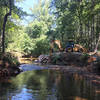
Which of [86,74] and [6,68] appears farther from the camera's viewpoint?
[86,74]

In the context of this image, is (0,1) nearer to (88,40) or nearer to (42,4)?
(88,40)

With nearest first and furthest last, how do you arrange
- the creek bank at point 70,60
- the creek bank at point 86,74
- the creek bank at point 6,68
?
the creek bank at point 86,74
the creek bank at point 6,68
the creek bank at point 70,60

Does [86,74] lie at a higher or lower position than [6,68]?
lower

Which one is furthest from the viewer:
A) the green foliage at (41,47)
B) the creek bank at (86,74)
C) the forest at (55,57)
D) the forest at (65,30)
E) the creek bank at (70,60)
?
the green foliage at (41,47)

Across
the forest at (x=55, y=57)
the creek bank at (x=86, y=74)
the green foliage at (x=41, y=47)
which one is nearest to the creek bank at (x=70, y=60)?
the forest at (x=55, y=57)

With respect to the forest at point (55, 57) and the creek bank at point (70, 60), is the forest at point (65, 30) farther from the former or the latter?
the creek bank at point (70, 60)

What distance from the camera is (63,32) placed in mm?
32000

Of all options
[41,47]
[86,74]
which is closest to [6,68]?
[86,74]

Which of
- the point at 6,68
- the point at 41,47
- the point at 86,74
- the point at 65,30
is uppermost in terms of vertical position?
the point at 65,30

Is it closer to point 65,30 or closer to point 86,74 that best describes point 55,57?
point 86,74

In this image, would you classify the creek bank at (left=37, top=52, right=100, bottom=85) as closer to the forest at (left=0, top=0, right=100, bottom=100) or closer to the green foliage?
the forest at (left=0, top=0, right=100, bottom=100)

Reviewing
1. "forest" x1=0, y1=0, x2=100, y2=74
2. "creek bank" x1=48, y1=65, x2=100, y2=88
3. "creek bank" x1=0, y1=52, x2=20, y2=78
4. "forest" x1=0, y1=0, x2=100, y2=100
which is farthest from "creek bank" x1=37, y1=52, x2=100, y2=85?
"creek bank" x1=0, y1=52, x2=20, y2=78

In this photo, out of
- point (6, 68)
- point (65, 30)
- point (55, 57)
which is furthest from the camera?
point (65, 30)

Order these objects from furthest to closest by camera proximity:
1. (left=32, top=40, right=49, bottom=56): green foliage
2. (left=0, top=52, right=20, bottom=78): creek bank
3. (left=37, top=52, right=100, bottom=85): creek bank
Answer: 1. (left=32, top=40, right=49, bottom=56): green foliage
2. (left=37, top=52, right=100, bottom=85): creek bank
3. (left=0, top=52, right=20, bottom=78): creek bank
